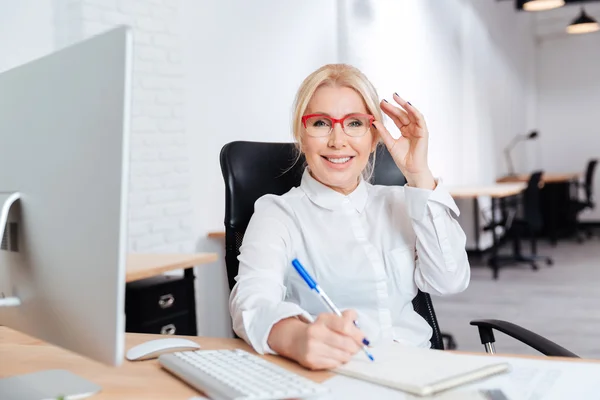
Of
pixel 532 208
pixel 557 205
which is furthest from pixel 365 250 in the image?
pixel 557 205

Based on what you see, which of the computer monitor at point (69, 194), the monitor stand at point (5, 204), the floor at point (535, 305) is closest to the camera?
the computer monitor at point (69, 194)

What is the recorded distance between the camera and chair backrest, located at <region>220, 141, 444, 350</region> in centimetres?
152

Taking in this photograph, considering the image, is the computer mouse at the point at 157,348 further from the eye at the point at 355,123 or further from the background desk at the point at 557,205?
the background desk at the point at 557,205

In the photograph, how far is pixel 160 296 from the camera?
2604 mm

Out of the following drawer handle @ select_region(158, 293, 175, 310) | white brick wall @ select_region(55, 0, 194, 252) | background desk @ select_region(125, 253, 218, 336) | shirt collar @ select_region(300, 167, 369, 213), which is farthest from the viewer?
white brick wall @ select_region(55, 0, 194, 252)

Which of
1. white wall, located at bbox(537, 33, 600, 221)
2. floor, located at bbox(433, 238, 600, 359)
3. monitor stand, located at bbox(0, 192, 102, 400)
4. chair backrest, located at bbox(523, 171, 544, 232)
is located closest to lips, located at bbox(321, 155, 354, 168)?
monitor stand, located at bbox(0, 192, 102, 400)

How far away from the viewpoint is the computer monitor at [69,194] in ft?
2.27

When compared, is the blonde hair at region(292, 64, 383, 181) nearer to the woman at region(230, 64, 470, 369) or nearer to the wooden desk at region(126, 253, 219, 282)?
the woman at region(230, 64, 470, 369)

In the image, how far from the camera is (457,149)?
7113 millimetres

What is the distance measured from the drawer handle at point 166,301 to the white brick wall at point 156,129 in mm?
516

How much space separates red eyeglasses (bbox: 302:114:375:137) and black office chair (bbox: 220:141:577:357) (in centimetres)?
23

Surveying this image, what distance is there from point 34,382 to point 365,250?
701 mm

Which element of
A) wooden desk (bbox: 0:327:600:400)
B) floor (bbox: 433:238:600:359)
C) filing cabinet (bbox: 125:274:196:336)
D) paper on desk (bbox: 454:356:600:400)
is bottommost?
floor (bbox: 433:238:600:359)

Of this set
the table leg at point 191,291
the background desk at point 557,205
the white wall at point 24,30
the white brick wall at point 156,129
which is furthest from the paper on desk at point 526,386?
the background desk at point 557,205
